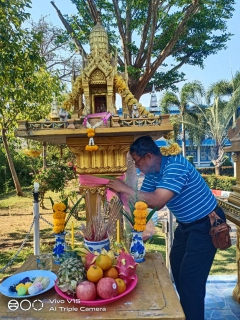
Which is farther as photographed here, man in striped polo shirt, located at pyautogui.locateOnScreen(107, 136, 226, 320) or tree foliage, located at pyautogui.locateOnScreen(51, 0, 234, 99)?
tree foliage, located at pyautogui.locateOnScreen(51, 0, 234, 99)

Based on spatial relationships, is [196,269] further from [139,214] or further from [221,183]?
[221,183]

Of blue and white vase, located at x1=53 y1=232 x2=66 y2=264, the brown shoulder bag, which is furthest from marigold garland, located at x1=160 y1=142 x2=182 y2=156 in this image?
blue and white vase, located at x1=53 y1=232 x2=66 y2=264

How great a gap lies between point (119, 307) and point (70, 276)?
0.34m

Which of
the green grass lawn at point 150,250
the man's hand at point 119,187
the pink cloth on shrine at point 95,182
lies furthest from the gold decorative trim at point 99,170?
the green grass lawn at point 150,250

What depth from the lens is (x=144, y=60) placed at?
21.4 ft

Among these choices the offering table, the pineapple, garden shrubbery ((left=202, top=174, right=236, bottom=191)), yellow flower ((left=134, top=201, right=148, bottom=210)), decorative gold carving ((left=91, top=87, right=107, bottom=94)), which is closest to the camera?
the offering table

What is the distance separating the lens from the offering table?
1.50 m

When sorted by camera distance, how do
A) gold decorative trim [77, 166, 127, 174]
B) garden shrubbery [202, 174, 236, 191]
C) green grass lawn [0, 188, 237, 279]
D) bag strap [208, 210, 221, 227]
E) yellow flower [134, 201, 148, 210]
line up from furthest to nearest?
garden shrubbery [202, 174, 236, 191] → green grass lawn [0, 188, 237, 279] → gold decorative trim [77, 166, 127, 174] → bag strap [208, 210, 221, 227] → yellow flower [134, 201, 148, 210]

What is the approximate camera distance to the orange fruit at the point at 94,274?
1630 mm

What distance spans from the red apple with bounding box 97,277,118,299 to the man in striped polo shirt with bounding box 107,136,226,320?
0.68 metres

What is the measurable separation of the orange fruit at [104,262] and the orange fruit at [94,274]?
0.13ft

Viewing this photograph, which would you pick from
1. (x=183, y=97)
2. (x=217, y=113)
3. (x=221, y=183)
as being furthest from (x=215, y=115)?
(x=221, y=183)

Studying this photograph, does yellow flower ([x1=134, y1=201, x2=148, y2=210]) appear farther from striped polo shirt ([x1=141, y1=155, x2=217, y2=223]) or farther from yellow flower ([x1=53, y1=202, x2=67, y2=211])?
yellow flower ([x1=53, y1=202, x2=67, y2=211])

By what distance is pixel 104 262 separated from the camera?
1705 mm
